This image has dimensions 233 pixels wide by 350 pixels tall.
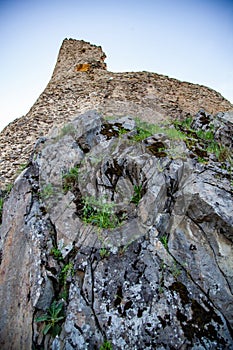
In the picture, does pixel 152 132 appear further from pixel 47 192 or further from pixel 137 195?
pixel 47 192

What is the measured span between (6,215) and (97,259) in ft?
7.12

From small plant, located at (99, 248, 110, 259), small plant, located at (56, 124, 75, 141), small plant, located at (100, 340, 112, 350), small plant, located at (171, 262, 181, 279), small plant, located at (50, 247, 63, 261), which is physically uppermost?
small plant, located at (56, 124, 75, 141)

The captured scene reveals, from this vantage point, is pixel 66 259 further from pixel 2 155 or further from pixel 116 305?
pixel 2 155

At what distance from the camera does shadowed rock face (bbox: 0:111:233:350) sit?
2885mm

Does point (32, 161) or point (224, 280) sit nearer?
point (224, 280)

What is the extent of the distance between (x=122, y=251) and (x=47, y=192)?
1864mm

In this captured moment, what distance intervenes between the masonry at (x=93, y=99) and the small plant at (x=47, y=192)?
3024 millimetres

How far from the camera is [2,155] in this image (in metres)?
7.47

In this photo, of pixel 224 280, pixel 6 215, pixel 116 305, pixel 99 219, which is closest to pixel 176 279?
pixel 224 280

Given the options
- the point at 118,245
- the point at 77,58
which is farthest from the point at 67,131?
the point at 77,58

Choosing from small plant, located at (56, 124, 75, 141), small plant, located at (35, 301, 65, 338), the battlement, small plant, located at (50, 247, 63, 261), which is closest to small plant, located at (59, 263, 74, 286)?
small plant, located at (50, 247, 63, 261)

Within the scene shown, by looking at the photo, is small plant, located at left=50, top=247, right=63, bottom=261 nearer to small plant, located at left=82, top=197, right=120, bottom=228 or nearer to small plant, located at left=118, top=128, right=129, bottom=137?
small plant, located at left=82, top=197, right=120, bottom=228

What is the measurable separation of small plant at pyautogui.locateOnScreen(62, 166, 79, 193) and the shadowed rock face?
2 centimetres

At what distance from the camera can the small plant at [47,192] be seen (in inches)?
171
